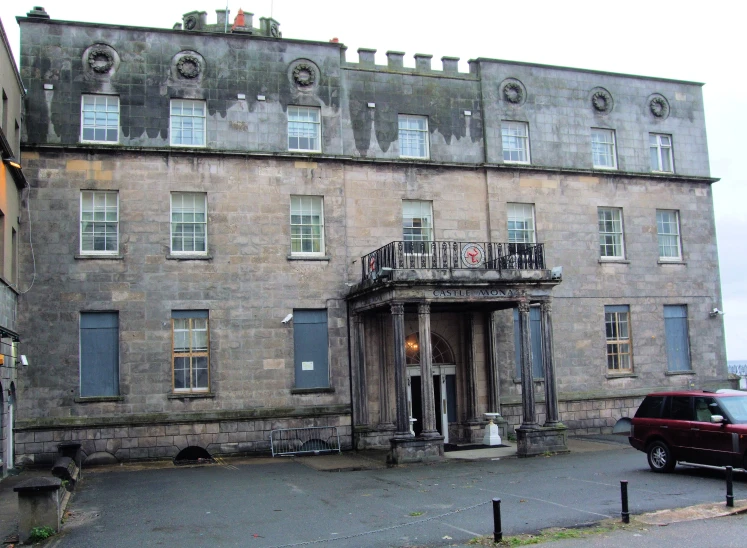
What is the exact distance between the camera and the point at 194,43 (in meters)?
23.1

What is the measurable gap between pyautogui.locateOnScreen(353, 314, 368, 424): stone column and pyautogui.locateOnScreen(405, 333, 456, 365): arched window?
1689mm

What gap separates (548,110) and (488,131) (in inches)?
103

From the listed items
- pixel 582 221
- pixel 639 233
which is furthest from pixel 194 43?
pixel 639 233

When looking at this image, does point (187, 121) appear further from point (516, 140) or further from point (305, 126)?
point (516, 140)

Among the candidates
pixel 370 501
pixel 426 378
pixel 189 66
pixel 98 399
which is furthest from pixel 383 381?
pixel 189 66

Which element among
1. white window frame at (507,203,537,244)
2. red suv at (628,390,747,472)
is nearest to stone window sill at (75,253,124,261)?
white window frame at (507,203,537,244)

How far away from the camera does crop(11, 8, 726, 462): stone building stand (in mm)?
21266

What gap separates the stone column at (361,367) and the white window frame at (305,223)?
2486 millimetres

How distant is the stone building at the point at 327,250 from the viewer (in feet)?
69.8

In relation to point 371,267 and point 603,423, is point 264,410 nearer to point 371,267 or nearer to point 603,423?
point 371,267

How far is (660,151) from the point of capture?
28.2 meters

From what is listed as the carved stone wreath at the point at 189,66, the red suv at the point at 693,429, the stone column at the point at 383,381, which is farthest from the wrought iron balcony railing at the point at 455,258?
the carved stone wreath at the point at 189,66

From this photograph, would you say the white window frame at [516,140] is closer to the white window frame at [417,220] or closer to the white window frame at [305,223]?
the white window frame at [417,220]

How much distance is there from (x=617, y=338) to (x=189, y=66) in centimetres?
1686
